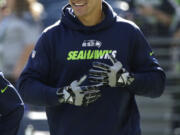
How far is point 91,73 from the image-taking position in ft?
13.2

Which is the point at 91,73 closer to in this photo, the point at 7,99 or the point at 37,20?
the point at 7,99

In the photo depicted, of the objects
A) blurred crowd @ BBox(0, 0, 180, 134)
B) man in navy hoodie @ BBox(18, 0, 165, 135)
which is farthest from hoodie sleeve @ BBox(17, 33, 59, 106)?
blurred crowd @ BBox(0, 0, 180, 134)

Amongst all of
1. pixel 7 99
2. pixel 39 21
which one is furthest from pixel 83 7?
pixel 39 21

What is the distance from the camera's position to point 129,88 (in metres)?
4.20

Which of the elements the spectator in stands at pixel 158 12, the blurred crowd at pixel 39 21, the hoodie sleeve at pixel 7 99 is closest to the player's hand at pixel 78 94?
the hoodie sleeve at pixel 7 99

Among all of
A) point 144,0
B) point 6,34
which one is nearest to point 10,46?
point 6,34

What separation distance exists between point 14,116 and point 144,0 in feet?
16.1

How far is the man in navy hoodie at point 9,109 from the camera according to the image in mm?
3872

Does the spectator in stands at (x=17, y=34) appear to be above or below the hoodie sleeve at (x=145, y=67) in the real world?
below

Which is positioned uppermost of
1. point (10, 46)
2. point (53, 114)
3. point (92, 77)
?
point (92, 77)

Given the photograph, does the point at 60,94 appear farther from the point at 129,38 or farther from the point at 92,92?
the point at 129,38

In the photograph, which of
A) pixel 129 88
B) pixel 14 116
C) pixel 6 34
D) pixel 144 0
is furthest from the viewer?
pixel 144 0

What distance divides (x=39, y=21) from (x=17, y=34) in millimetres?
551

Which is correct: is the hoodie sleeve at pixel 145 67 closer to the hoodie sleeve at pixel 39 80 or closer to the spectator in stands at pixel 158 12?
the hoodie sleeve at pixel 39 80
